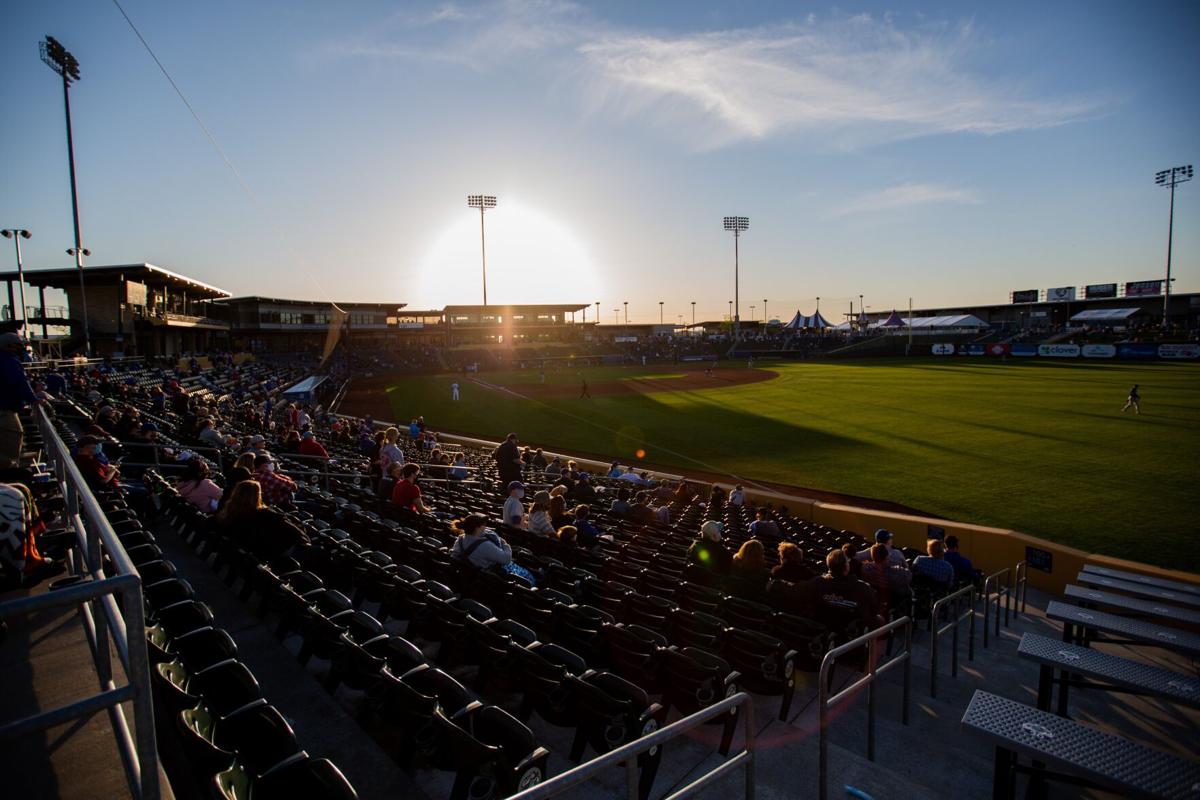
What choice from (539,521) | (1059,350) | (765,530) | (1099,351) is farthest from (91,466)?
(1059,350)

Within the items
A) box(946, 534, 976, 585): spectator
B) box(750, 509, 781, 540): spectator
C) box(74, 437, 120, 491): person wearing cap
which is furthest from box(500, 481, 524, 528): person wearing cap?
box(946, 534, 976, 585): spectator

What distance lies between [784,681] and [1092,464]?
19040mm

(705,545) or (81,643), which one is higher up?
(81,643)

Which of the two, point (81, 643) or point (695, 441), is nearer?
point (81, 643)

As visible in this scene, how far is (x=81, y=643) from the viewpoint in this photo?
3.86 metres

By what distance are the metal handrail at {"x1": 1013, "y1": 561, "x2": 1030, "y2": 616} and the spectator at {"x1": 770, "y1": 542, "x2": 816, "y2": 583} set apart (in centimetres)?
406

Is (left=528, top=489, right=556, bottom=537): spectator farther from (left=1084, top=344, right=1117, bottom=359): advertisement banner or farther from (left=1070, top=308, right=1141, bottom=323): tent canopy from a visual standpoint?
(left=1070, top=308, right=1141, bottom=323): tent canopy

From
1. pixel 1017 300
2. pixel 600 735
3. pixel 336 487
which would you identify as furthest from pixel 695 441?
pixel 1017 300

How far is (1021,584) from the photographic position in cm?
995

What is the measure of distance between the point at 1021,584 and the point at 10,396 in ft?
45.6

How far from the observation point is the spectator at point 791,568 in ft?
23.1

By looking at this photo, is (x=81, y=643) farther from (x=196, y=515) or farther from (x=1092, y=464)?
(x=1092, y=464)

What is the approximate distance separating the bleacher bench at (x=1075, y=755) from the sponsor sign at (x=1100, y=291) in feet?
398

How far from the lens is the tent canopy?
80188 millimetres
